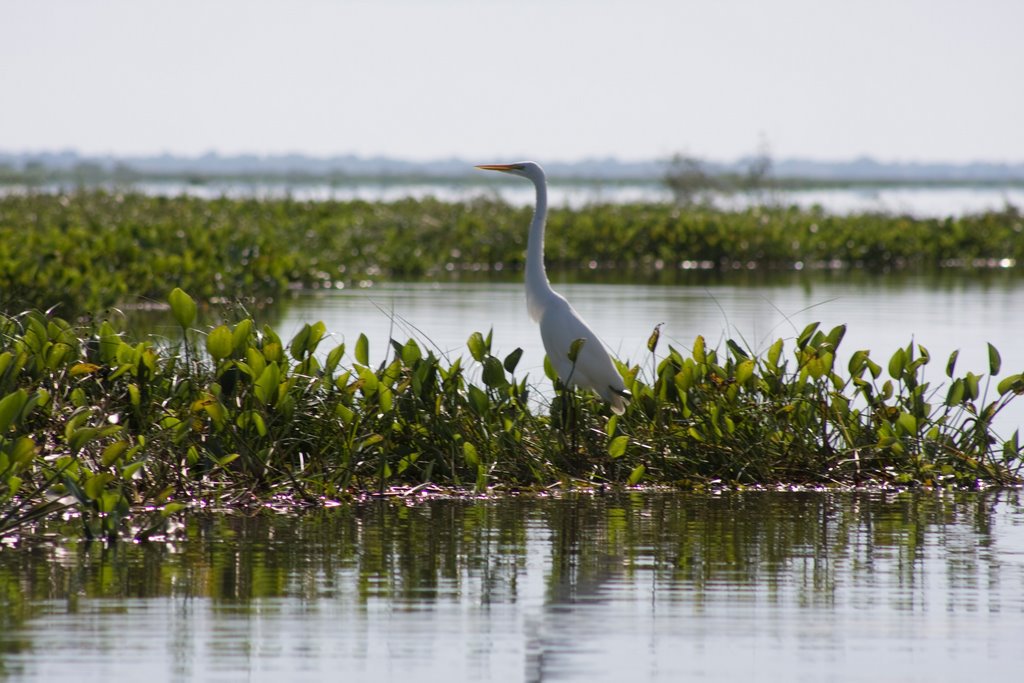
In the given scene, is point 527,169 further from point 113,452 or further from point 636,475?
point 113,452

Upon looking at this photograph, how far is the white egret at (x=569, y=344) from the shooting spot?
7922 millimetres

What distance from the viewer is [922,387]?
8336 millimetres

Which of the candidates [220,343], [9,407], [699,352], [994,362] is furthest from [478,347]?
[994,362]

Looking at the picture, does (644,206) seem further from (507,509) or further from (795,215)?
(507,509)

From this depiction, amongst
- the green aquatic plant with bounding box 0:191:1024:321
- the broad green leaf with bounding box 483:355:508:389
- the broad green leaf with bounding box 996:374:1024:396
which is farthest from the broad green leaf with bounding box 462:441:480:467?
the green aquatic plant with bounding box 0:191:1024:321

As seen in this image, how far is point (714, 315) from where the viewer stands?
60.2ft

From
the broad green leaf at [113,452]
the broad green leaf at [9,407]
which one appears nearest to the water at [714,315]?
the broad green leaf at [113,452]

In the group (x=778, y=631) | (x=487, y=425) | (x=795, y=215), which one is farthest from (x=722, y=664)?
(x=795, y=215)

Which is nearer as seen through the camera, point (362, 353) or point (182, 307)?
point (182, 307)

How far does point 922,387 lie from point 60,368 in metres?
4.71

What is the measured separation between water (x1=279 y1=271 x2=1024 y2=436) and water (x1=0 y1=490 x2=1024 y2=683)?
3710mm

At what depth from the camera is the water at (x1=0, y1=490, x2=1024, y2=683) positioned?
16.0 feet

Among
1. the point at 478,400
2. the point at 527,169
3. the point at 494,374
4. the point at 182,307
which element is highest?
the point at 527,169

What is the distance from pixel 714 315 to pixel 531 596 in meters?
12.9
